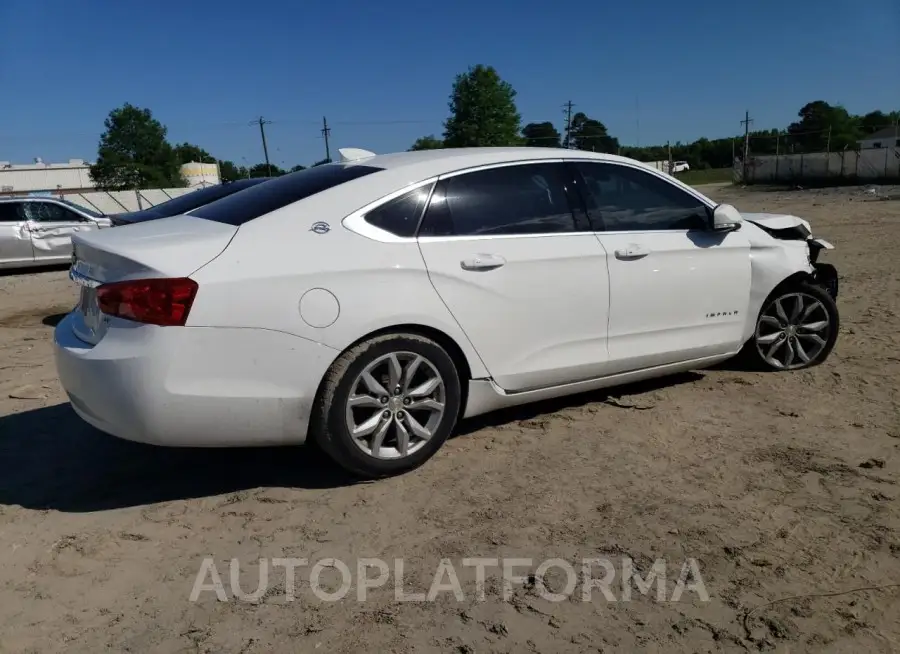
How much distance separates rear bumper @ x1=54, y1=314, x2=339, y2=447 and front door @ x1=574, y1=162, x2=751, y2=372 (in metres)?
1.84

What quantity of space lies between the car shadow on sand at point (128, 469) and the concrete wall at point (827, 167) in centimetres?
3899

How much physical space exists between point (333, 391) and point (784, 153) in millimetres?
49724

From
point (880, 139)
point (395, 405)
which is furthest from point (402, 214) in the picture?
point (880, 139)

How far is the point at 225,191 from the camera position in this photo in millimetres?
8258

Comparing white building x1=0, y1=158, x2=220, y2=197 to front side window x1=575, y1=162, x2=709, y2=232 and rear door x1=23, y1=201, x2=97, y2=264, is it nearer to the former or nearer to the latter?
rear door x1=23, y1=201, x2=97, y2=264

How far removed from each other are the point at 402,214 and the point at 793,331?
10.4ft

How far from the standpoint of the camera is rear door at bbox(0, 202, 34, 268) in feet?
44.5

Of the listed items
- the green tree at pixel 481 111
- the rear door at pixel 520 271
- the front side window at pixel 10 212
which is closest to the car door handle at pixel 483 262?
the rear door at pixel 520 271

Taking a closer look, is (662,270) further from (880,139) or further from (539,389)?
(880,139)

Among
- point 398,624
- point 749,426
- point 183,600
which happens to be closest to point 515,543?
point 398,624

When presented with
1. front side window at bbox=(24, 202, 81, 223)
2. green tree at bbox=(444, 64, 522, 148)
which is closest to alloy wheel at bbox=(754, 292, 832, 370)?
front side window at bbox=(24, 202, 81, 223)

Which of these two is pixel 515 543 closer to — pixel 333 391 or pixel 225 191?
pixel 333 391

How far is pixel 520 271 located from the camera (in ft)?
12.8

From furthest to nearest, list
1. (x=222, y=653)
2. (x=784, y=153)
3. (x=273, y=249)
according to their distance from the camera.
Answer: (x=784, y=153) → (x=273, y=249) → (x=222, y=653)
